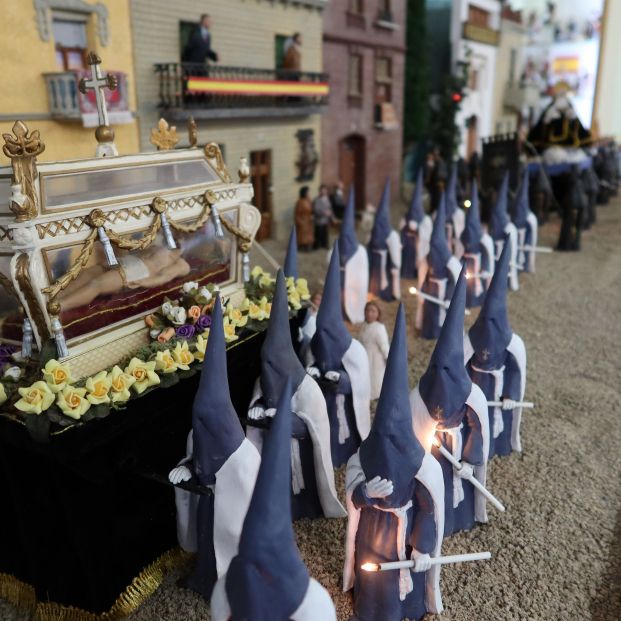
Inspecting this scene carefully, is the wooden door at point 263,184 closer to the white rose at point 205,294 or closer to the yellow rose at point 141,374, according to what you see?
the white rose at point 205,294

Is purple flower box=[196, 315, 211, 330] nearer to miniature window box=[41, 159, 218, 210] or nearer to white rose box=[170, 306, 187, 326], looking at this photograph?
white rose box=[170, 306, 187, 326]

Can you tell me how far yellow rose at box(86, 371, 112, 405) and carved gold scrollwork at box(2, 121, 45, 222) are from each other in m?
1.02

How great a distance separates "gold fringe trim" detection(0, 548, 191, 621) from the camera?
372 centimetres

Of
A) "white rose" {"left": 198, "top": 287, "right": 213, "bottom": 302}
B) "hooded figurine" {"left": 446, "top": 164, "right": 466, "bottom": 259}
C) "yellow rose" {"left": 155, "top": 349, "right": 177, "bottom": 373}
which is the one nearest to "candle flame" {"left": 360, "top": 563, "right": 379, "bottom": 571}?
"yellow rose" {"left": 155, "top": 349, "right": 177, "bottom": 373}

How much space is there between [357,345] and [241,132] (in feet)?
28.1

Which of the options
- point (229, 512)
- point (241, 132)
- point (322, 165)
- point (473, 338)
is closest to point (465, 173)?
point (322, 165)

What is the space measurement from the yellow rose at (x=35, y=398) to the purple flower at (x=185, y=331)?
3.78 feet

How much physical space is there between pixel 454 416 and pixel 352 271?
14.6 feet

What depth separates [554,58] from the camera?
26250 millimetres

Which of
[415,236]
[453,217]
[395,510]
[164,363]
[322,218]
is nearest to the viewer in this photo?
[395,510]

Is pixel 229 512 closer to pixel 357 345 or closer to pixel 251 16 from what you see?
pixel 357 345

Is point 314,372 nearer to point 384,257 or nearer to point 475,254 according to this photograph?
point 384,257

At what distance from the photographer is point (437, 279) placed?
8.08 meters

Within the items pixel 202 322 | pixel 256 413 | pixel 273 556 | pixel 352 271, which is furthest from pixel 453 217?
pixel 273 556
